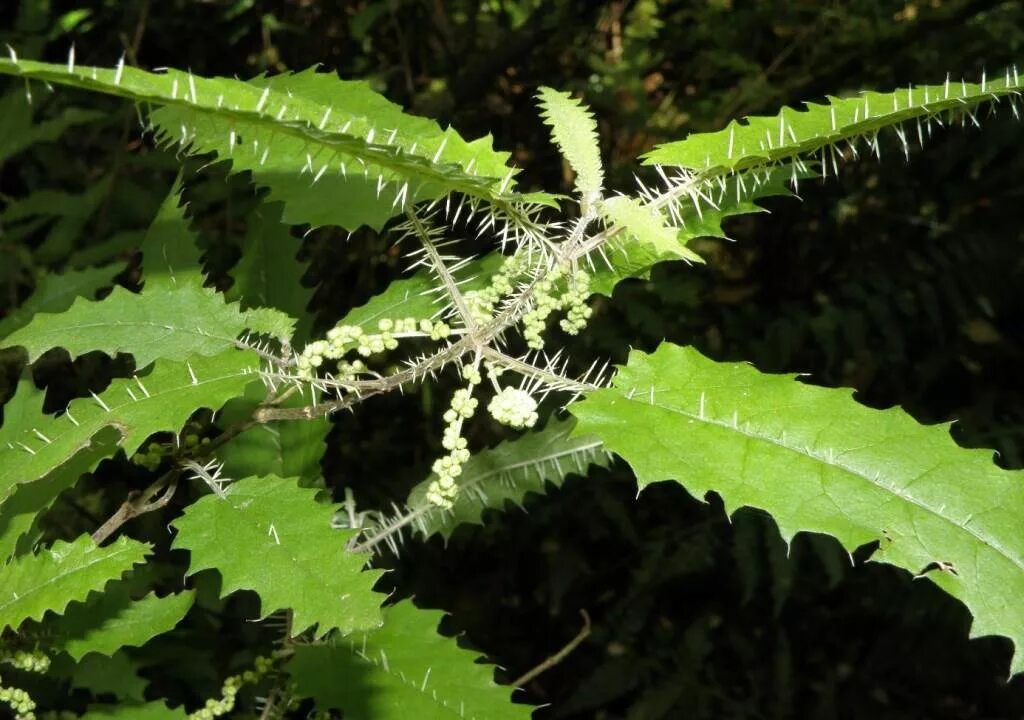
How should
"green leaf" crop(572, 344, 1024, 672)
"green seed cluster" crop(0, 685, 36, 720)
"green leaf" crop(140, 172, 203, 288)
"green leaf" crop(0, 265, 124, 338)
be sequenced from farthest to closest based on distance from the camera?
"green leaf" crop(0, 265, 124, 338) < "green leaf" crop(140, 172, 203, 288) < "green seed cluster" crop(0, 685, 36, 720) < "green leaf" crop(572, 344, 1024, 672)

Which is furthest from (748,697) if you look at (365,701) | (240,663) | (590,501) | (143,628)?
(143,628)

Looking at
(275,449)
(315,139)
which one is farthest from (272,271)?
(315,139)

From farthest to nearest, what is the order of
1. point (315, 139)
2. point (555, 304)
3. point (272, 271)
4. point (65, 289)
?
point (65, 289), point (272, 271), point (555, 304), point (315, 139)

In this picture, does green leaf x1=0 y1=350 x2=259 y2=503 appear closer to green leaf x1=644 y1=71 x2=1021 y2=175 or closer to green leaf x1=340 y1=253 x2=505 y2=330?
green leaf x1=340 y1=253 x2=505 y2=330

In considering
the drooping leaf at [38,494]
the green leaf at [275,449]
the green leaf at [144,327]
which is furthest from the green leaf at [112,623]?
the green leaf at [144,327]

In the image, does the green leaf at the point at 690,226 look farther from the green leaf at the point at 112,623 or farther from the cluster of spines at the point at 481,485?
the green leaf at the point at 112,623

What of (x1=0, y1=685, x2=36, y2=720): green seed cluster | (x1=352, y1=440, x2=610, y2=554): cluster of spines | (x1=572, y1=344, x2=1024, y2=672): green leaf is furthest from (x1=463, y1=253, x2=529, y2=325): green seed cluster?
(x1=0, y1=685, x2=36, y2=720): green seed cluster

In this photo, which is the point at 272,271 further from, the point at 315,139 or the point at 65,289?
the point at 315,139
